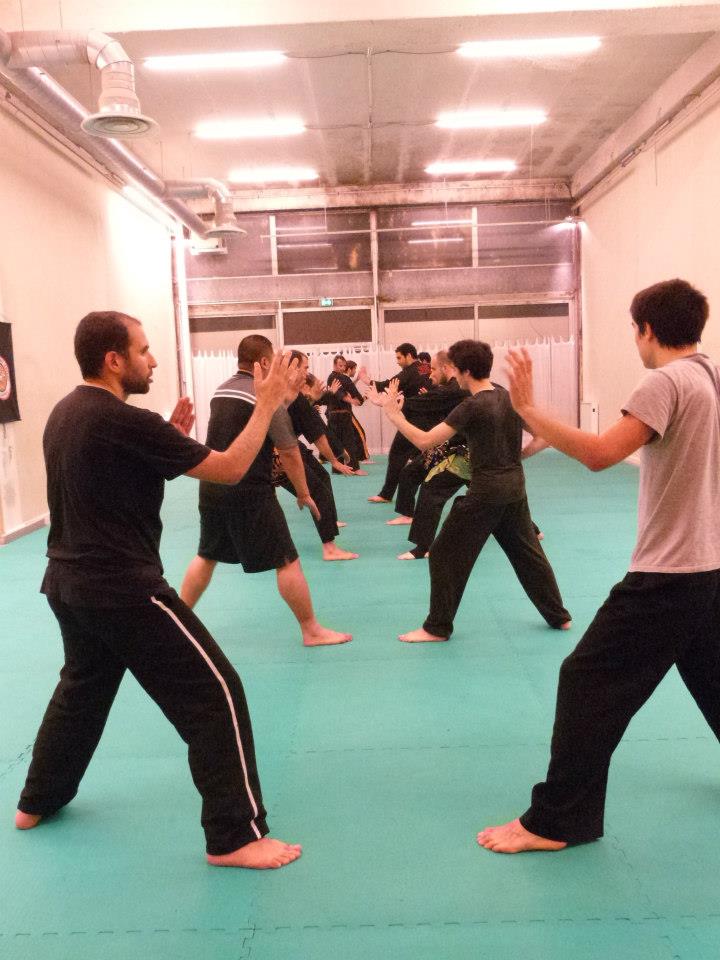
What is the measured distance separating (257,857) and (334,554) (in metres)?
4.02

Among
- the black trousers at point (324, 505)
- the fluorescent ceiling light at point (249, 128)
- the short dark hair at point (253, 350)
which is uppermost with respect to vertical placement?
the fluorescent ceiling light at point (249, 128)

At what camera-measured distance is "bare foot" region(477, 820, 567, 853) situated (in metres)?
2.30

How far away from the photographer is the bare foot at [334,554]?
6.22m

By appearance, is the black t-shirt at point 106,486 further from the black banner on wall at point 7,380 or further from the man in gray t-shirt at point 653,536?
the black banner on wall at point 7,380

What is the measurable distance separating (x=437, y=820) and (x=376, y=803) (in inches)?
8.6

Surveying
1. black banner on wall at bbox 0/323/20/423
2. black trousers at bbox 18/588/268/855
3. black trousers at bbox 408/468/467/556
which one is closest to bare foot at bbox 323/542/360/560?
black trousers at bbox 408/468/467/556

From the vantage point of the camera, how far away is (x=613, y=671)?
7.06ft

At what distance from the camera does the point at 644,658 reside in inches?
84.4

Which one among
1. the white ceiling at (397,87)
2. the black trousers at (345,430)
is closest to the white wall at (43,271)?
the white ceiling at (397,87)

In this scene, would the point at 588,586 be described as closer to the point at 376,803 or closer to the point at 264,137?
the point at 376,803

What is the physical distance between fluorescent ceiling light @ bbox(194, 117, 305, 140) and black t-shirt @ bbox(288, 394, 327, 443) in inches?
248

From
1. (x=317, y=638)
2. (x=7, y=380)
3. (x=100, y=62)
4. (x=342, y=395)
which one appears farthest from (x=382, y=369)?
(x=317, y=638)

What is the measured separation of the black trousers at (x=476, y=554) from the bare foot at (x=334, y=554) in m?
2.04

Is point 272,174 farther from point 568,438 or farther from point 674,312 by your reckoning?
point 568,438
